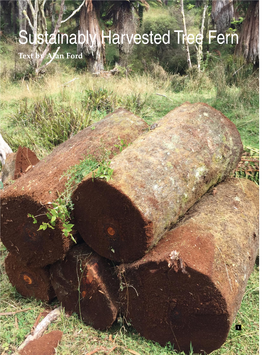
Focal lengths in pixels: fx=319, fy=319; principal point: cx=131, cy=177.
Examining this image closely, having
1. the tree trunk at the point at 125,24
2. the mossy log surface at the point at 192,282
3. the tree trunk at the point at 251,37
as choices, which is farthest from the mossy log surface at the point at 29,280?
the tree trunk at the point at 125,24

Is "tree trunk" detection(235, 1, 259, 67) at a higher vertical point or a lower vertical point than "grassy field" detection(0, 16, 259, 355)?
higher

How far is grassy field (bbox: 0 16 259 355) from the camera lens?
278cm

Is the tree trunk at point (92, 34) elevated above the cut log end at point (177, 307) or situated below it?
above

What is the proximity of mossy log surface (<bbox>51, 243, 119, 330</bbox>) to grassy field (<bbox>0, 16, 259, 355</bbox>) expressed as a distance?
0.12m

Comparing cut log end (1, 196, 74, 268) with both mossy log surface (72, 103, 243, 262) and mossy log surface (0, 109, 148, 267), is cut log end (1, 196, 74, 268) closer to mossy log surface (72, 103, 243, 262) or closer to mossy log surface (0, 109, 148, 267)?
mossy log surface (0, 109, 148, 267)

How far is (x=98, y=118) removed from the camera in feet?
23.5

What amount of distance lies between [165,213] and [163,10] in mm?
20101

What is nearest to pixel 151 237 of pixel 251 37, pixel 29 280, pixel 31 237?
pixel 31 237

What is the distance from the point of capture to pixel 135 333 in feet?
9.39

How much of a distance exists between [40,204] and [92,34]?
14222 mm

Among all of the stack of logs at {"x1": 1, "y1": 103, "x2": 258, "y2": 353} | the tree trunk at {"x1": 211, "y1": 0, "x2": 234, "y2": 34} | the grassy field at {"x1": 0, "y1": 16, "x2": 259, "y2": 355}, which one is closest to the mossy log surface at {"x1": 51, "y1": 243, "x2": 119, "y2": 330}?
the stack of logs at {"x1": 1, "y1": 103, "x2": 258, "y2": 353}

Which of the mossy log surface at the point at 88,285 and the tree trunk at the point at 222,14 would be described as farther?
the tree trunk at the point at 222,14

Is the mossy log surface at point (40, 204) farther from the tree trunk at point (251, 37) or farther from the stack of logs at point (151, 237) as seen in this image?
the tree trunk at point (251, 37)

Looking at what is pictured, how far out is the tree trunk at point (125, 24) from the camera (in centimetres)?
1552
